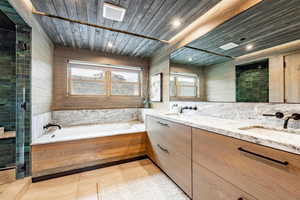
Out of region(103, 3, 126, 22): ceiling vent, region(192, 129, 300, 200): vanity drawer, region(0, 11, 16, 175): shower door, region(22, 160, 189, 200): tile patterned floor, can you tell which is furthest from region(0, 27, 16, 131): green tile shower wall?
region(192, 129, 300, 200): vanity drawer

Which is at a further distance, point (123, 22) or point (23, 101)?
point (123, 22)

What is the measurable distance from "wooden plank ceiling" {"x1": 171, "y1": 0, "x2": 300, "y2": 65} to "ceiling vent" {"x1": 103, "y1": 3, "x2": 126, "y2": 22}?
1261 millimetres

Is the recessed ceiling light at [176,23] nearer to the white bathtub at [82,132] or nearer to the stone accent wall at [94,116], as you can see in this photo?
the white bathtub at [82,132]

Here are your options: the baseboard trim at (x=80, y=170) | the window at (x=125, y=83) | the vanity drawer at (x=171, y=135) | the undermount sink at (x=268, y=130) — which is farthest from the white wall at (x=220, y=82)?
the window at (x=125, y=83)

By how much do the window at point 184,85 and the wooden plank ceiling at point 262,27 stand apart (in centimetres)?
48

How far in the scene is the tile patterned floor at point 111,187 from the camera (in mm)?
1383

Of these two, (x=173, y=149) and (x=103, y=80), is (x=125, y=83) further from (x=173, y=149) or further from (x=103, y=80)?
(x=173, y=149)

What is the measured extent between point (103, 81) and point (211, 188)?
3.01 m

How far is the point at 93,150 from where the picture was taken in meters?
1.89

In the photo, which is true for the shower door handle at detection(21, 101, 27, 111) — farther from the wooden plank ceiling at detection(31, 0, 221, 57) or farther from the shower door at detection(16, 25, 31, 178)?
the wooden plank ceiling at detection(31, 0, 221, 57)

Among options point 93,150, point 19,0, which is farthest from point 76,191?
point 19,0

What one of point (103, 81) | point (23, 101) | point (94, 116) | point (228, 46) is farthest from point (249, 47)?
point (94, 116)

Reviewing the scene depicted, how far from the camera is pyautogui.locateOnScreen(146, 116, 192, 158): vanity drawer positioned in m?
1.30

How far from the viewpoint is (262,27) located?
1.21 meters
